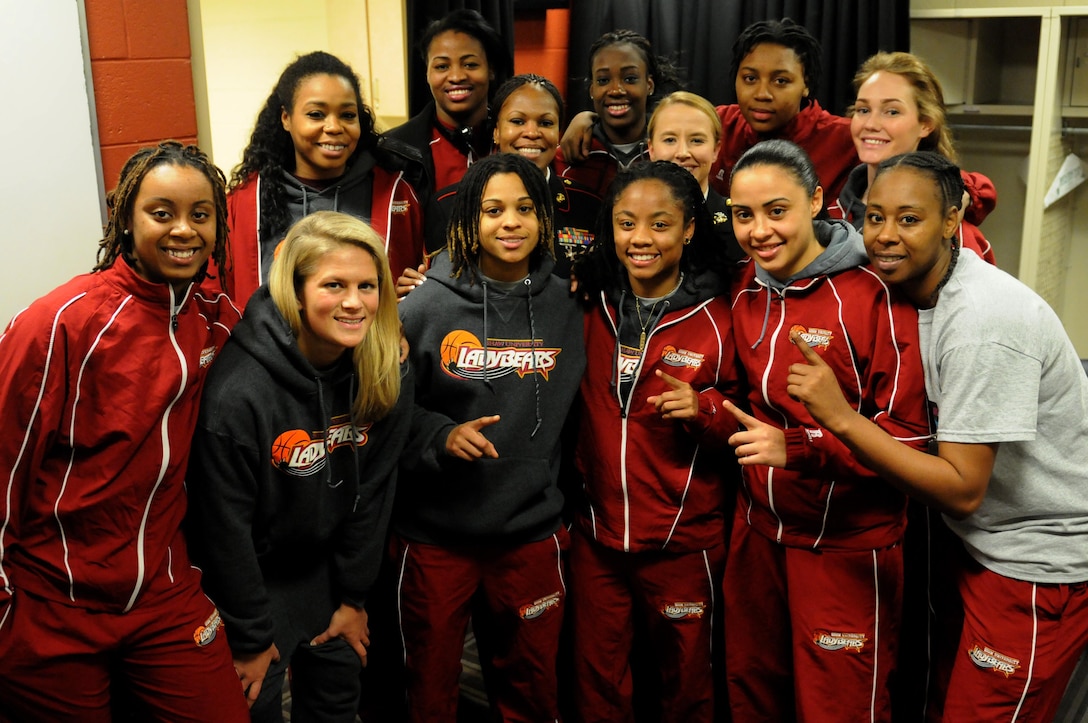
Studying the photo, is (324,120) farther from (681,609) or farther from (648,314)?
(681,609)


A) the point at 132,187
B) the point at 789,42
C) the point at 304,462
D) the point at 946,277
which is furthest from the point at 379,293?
the point at 789,42

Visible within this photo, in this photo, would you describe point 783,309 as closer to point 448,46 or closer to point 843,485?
point 843,485

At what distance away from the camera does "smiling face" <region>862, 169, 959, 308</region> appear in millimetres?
1880

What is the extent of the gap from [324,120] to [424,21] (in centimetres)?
133

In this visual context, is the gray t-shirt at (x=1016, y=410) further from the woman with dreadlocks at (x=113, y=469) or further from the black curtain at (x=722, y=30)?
the black curtain at (x=722, y=30)

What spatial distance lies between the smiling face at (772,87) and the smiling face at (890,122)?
0.40 metres

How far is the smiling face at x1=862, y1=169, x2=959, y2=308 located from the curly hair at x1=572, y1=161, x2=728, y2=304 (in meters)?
0.41

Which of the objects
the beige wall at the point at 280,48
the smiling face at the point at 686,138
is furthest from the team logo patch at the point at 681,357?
the beige wall at the point at 280,48

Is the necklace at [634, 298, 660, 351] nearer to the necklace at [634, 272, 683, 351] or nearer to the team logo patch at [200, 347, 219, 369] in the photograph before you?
the necklace at [634, 272, 683, 351]

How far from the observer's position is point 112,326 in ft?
5.41

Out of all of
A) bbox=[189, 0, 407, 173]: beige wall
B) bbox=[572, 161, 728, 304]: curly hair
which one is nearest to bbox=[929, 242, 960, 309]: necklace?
bbox=[572, 161, 728, 304]: curly hair

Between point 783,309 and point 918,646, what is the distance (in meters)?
1.00

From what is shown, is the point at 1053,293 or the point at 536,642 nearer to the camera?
the point at 536,642

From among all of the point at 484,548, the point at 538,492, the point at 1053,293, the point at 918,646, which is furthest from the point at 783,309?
the point at 1053,293
